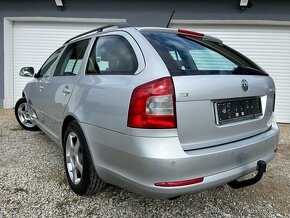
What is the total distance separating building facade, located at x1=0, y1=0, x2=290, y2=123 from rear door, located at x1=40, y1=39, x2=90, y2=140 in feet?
14.6

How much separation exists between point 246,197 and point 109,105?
5.78ft

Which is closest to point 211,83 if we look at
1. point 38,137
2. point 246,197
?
point 246,197

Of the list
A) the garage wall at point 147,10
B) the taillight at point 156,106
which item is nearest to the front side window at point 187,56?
the taillight at point 156,106

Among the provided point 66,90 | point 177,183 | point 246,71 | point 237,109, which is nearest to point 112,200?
point 177,183

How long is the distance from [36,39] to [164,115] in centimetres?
727

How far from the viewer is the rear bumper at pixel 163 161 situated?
6.25 feet

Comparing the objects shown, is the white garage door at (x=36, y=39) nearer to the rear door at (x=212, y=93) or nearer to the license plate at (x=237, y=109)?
the rear door at (x=212, y=93)

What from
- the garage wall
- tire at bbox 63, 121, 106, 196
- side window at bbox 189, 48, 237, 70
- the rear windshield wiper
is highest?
the garage wall

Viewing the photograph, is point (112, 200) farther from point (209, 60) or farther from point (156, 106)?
point (209, 60)

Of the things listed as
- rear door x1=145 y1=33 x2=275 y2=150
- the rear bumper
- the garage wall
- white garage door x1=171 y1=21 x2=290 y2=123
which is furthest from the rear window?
white garage door x1=171 y1=21 x2=290 y2=123

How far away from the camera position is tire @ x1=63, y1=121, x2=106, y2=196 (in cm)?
253

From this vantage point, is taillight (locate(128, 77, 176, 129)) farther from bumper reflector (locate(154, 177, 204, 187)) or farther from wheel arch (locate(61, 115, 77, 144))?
wheel arch (locate(61, 115, 77, 144))

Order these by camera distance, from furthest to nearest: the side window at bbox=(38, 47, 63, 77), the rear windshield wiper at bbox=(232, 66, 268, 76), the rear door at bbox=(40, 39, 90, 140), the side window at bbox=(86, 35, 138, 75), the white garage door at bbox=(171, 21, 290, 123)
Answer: the white garage door at bbox=(171, 21, 290, 123), the side window at bbox=(38, 47, 63, 77), the rear door at bbox=(40, 39, 90, 140), the rear windshield wiper at bbox=(232, 66, 268, 76), the side window at bbox=(86, 35, 138, 75)

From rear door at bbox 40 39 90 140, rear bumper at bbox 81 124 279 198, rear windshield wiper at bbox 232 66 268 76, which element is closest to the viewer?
rear bumper at bbox 81 124 279 198
